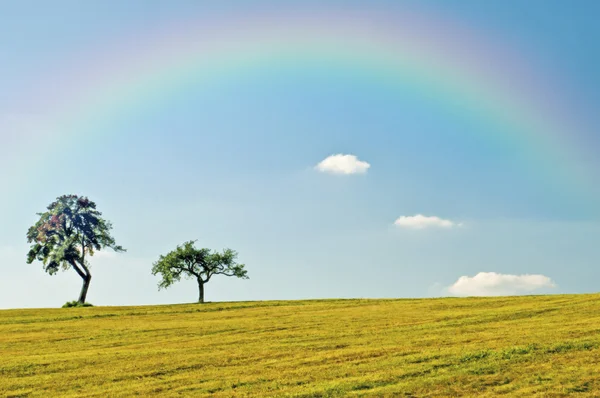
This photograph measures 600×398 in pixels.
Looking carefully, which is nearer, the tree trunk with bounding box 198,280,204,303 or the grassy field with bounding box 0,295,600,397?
the grassy field with bounding box 0,295,600,397

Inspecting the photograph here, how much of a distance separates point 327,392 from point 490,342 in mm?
12875

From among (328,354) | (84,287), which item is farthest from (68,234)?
(328,354)

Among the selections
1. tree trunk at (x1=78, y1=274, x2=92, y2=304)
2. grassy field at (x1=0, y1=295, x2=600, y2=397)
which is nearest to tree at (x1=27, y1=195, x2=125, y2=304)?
tree trunk at (x1=78, y1=274, x2=92, y2=304)

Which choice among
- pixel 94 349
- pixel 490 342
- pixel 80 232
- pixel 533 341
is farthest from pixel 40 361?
pixel 80 232

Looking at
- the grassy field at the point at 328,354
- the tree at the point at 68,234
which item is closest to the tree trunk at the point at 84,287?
the tree at the point at 68,234

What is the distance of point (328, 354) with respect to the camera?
102ft

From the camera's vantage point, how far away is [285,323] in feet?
159

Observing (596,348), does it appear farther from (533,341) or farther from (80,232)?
(80,232)

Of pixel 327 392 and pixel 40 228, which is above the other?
pixel 40 228

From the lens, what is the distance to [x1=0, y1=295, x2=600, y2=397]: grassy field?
23.8 meters

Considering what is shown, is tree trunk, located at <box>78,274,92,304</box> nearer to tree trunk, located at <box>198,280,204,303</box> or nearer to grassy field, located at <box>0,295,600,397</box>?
tree trunk, located at <box>198,280,204,303</box>

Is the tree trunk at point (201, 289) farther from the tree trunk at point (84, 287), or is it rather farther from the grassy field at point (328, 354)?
the grassy field at point (328, 354)

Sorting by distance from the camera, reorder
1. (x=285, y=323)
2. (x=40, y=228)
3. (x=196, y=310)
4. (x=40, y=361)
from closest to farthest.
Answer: (x=40, y=361) < (x=285, y=323) < (x=196, y=310) < (x=40, y=228)

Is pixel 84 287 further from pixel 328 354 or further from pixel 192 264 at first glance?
pixel 328 354
